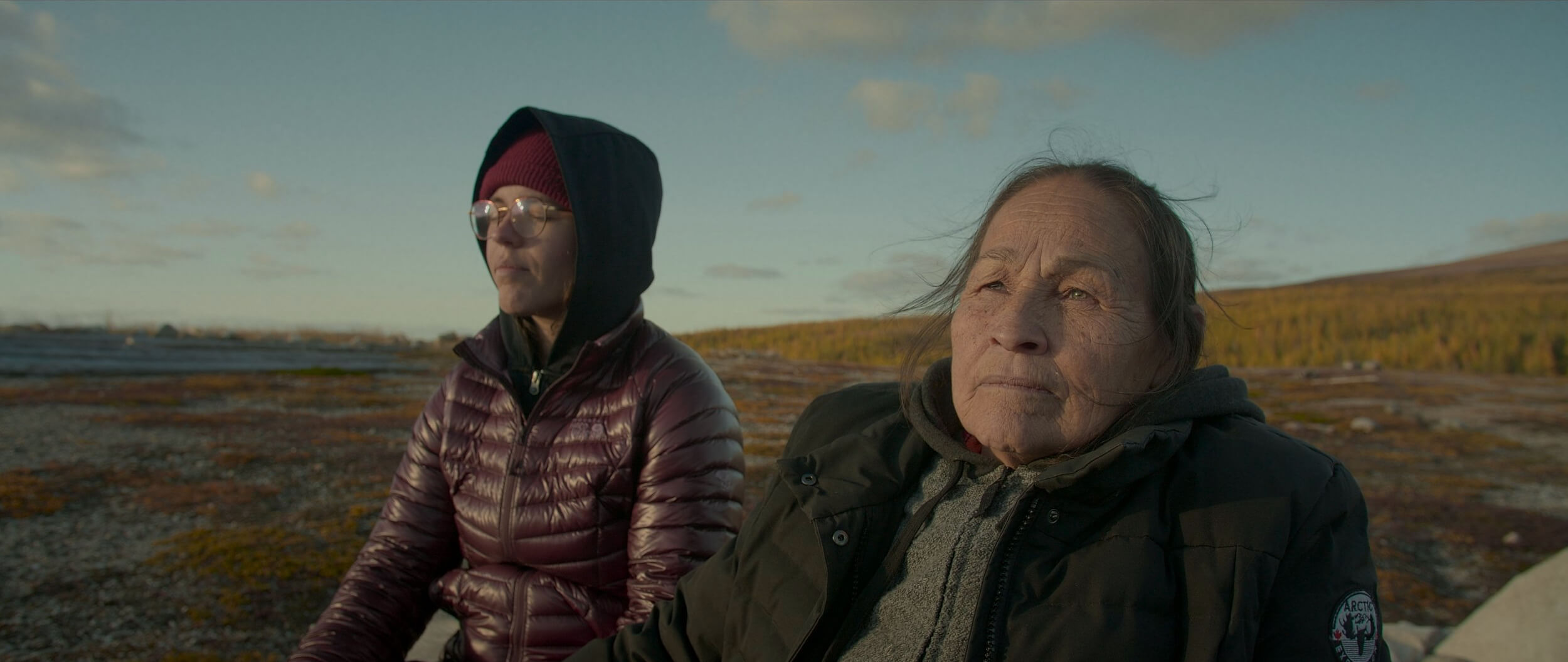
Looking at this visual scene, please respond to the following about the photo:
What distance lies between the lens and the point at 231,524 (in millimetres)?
7586

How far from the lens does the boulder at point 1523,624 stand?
3643 mm

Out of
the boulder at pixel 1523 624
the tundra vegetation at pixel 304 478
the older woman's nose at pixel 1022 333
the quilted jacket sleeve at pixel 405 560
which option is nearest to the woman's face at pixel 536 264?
the quilted jacket sleeve at pixel 405 560

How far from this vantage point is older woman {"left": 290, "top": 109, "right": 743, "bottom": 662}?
2.49 m

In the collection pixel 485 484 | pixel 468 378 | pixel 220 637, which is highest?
pixel 468 378

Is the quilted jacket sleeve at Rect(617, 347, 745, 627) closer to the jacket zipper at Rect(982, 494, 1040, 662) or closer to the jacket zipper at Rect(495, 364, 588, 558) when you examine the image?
the jacket zipper at Rect(495, 364, 588, 558)

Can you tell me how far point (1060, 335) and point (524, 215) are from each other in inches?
69.7

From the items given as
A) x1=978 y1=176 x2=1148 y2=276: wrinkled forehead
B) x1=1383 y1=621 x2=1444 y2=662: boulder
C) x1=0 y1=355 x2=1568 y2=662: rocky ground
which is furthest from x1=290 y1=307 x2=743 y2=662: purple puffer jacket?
x1=1383 y1=621 x2=1444 y2=662: boulder

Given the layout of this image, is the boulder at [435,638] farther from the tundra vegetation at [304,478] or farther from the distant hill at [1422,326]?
the distant hill at [1422,326]

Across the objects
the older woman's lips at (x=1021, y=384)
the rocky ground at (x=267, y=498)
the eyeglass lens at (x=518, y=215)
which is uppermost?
the eyeglass lens at (x=518, y=215)

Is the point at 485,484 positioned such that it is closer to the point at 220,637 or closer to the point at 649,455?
the point at 649,455

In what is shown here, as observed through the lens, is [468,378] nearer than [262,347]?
Yes

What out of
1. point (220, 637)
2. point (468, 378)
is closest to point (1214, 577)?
point (468, 378)

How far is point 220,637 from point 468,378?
3474mm

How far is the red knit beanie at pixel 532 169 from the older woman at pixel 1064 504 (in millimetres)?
1347
